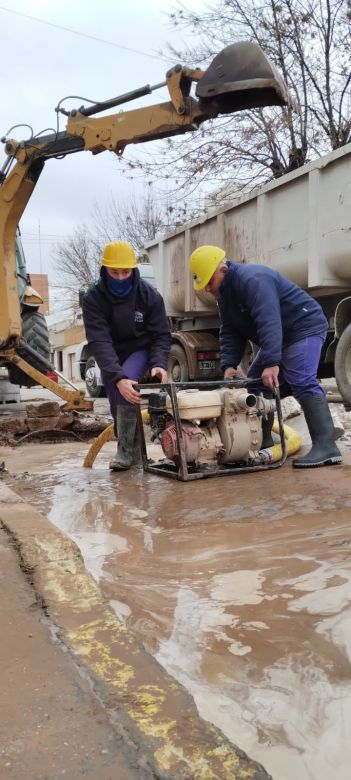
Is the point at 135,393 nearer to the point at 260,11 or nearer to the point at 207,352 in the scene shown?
the point at 207,352

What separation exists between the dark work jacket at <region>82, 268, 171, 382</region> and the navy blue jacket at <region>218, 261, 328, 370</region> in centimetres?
50

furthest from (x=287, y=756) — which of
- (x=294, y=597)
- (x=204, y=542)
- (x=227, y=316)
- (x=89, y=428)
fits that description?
(x=89, y=428)

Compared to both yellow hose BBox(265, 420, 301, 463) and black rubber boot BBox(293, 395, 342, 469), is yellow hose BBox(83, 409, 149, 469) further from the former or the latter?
black rubber boot BBox(293, 395, 342, 469)

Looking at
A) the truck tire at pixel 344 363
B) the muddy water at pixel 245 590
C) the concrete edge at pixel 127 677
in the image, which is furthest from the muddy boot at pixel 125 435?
the truck tire at pixel 344 363

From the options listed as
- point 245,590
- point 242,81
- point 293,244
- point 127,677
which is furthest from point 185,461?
point 293,244

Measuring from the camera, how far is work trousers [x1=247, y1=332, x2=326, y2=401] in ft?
14.7

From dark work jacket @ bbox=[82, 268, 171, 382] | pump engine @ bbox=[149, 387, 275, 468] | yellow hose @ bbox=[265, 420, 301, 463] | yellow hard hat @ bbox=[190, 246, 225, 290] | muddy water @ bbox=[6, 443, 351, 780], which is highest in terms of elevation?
yellow hard hat @ bbox=[190, 246, 225, 290]

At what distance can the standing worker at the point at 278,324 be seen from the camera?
424 centimetres

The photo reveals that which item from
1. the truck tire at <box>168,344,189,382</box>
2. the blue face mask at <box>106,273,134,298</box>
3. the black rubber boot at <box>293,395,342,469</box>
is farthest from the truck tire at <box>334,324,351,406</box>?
the blue face mask at <box>106,273,134,298</box>

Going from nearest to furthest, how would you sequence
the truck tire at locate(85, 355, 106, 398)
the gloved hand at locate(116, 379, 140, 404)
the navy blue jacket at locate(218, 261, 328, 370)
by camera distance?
the navy blue jacket at locate(218, 261, 328, 370) < the gloved hand at locate(116, 379, 140, 404) < the truck tire at locate(85, 355, 106, 398)

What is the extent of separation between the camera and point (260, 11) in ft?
46.8

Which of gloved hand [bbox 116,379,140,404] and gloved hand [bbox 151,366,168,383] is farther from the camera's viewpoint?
gloved hand [bbox 151,366,168,383]

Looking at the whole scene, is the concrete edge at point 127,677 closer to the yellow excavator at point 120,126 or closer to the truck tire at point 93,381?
the yellow excavator at point 120,126

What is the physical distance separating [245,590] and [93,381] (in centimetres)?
1094
